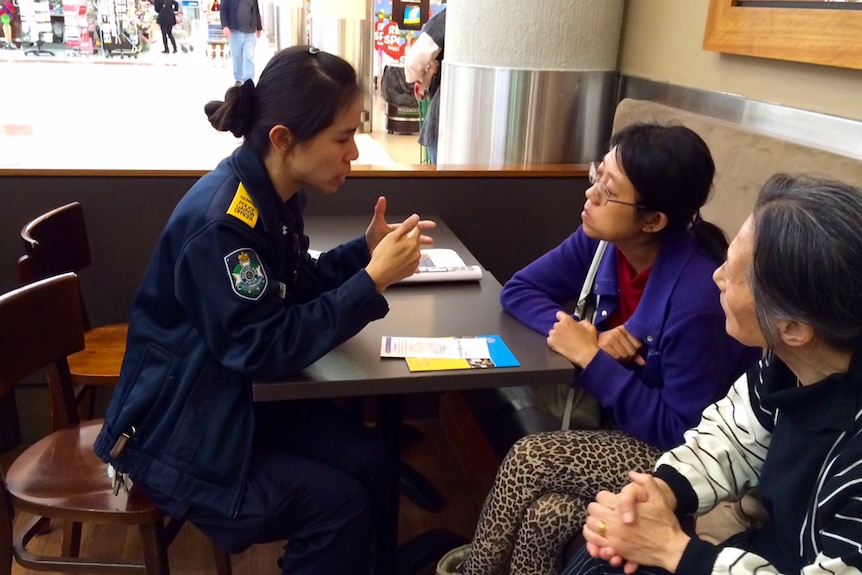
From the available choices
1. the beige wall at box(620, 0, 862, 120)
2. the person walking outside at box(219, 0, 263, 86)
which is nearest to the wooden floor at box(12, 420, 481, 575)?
the beige wall at box(620, 0, 862, 120)

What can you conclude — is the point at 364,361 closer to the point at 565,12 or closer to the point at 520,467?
the point at 520,467

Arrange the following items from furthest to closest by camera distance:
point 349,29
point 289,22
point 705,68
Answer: point 289,22 → point 349,29 → point 705,68

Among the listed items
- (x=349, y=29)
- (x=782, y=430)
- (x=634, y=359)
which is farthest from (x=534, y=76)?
(x=349, y=29)

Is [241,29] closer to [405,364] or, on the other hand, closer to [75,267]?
[75,267]

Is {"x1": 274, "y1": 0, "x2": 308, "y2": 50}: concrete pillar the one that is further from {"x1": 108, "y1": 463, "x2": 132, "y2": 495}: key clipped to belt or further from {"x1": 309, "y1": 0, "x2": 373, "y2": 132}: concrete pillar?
{"x1": 108, "y1": 463, "x2": 132, "y2": 495}: key clipped to belt

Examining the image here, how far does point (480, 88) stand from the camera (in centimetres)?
299

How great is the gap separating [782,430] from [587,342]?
43 cm

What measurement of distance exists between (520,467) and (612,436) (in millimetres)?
213

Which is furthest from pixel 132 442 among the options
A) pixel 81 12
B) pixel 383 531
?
pixel 81 12

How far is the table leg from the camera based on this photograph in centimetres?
178

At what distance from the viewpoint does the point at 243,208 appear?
1394 millimetres

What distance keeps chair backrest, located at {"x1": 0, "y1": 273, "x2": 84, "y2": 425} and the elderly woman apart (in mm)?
1139

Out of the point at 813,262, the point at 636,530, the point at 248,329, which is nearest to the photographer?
the point at 813,262

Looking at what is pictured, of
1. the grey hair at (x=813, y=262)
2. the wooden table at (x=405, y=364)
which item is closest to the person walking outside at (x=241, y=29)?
the wooden table at (x=405, y=364)
